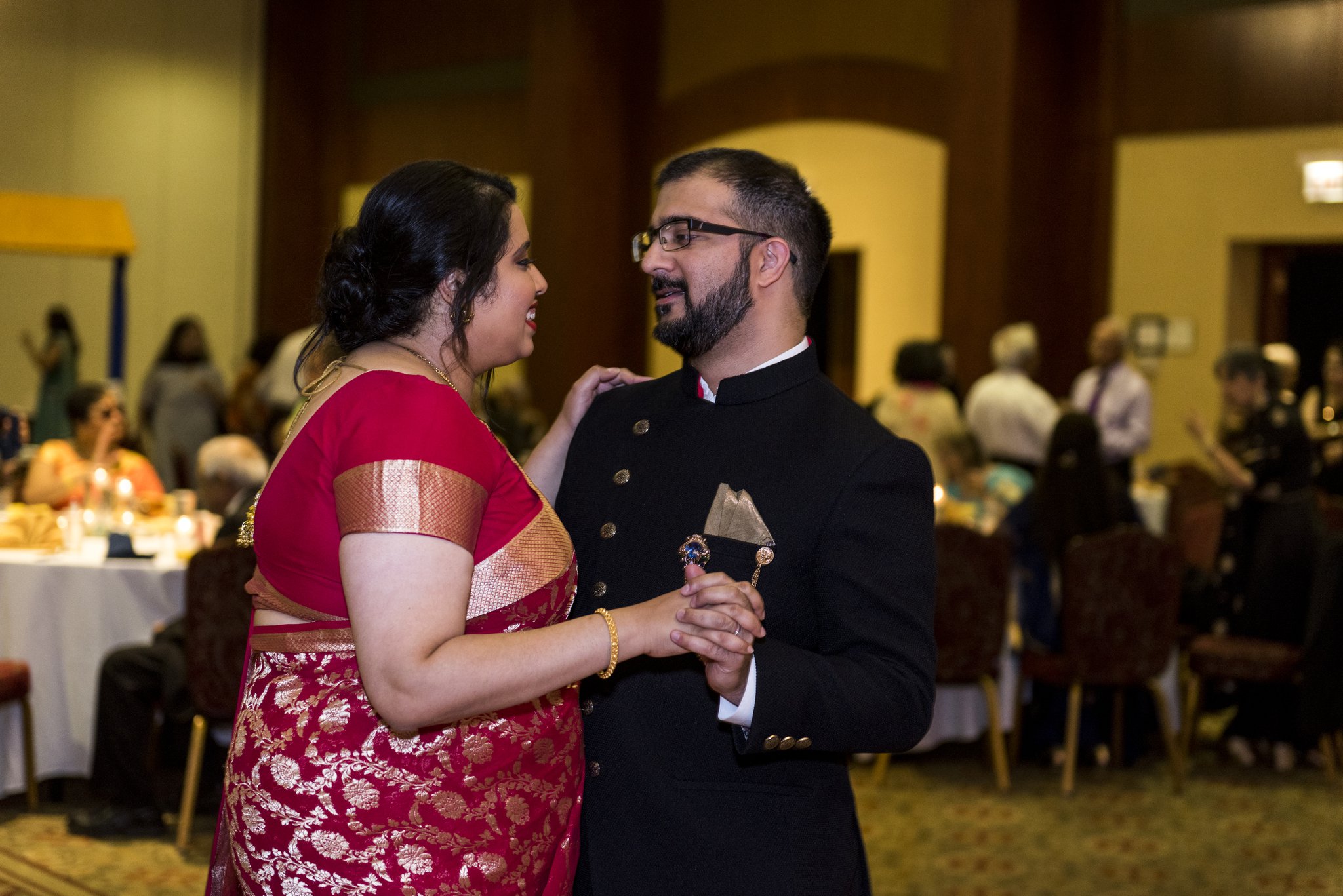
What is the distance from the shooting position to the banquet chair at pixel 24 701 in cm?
438

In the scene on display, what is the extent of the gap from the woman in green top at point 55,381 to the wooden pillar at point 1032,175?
5.50 m

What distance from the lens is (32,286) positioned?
440 inches

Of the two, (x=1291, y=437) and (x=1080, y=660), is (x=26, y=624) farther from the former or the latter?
(x=1291, y=437)

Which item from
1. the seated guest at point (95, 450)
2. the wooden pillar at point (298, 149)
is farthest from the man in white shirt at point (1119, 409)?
the wooden pillar at point (298, 149)

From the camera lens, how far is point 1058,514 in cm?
543

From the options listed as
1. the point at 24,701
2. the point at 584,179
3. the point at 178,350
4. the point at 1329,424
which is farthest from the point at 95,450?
the point at 1329,424

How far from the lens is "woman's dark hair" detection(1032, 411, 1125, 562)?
5.40 meters

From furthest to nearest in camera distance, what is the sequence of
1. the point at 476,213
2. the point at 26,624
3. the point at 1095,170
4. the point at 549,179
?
the point at 549,179
the point at 1095,170
the point at 26,624
the point at 476,213

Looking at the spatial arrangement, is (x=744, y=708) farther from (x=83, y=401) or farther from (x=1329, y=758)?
(x=83, y=401)

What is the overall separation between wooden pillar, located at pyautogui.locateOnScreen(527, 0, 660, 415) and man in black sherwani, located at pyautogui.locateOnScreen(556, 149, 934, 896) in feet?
27.6

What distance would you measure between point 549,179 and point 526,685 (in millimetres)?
9350

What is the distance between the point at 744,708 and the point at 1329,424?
6109 millimetres

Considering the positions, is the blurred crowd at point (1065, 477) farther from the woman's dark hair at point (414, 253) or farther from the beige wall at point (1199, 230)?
the woman's dark hair at point (414, 253)

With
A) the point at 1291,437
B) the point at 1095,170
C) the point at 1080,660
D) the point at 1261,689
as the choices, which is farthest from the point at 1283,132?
the point at 1080,660
